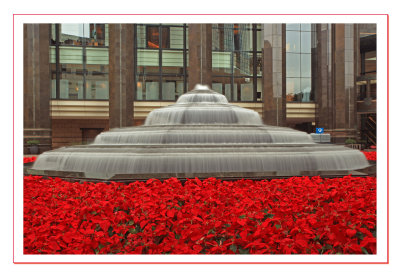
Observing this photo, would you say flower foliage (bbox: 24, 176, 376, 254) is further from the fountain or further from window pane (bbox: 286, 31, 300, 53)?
window pane (bbox: 286, 31, 300, 53)

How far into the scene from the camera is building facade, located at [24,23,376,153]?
26.1 metres

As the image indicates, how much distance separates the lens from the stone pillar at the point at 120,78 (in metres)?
25.9

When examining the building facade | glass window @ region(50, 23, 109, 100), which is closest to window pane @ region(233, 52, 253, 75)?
the building facade

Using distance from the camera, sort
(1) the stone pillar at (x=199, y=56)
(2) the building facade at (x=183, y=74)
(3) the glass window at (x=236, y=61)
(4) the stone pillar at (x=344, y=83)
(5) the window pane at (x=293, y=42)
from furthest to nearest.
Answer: (5) the window pane at (x=293, y=42), (3) the glass window at (x=236, y=61), (4) the stone pillar at (x=344, y=83), (2) the building facade at (x=183, y=74), (1) the stone pillar at (x=199, y=56)

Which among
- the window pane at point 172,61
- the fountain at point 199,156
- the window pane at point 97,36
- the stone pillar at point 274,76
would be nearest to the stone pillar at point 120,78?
the window pane at point 97,36

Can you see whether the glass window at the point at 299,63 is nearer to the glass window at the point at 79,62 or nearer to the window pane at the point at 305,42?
the window pane at the point at 305,42

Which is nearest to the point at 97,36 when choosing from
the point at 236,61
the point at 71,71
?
the point at 71,71

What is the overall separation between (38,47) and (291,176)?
87.1ft

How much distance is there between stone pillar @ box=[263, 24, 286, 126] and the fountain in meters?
17.7

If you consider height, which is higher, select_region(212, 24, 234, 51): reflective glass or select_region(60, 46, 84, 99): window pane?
select_region(212, 24, 234, 51): reflective glass

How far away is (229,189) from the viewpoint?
4910 millimetres

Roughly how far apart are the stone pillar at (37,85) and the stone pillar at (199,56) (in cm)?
1206

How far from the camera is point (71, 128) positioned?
3250cm
